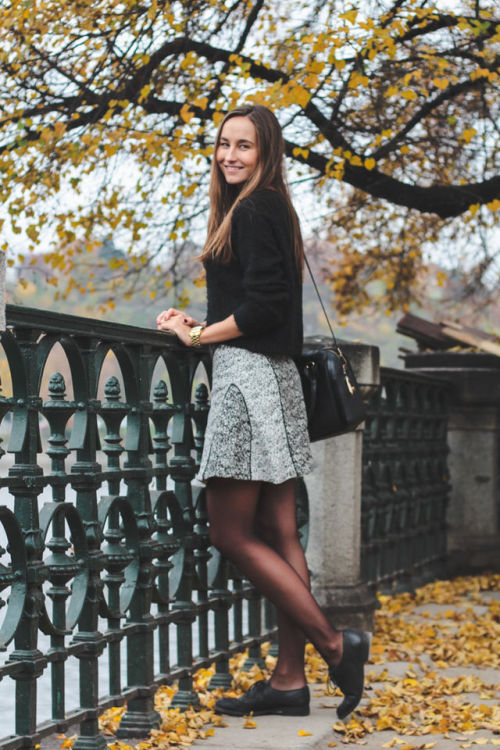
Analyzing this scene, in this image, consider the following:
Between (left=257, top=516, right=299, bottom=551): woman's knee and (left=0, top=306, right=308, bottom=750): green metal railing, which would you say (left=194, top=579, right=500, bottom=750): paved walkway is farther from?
(left=257, top=516, right=299, bottom=551): woman's knee

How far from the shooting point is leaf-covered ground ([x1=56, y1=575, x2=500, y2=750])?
3.79 meters

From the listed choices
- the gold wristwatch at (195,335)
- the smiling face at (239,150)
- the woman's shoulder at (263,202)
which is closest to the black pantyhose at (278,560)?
the gold wristwatch at (195,335)

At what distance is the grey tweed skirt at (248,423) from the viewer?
3.73 metres

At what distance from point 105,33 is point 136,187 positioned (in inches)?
66.4

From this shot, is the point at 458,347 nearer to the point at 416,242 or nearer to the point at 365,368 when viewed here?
the point at 416,242

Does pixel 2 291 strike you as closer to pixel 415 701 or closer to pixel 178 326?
pixel 178 326

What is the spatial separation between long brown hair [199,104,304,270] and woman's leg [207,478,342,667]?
0.79 meters

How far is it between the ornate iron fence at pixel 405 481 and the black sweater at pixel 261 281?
260 centimetres

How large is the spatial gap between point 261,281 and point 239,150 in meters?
0.51

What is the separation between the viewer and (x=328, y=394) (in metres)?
3.99

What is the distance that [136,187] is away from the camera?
890 cm

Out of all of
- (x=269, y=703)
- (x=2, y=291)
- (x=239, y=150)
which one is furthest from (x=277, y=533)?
(x=2, y=291)

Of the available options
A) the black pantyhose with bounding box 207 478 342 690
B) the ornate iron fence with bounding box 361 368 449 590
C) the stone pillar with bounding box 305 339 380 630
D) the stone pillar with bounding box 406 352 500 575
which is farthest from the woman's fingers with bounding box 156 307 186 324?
the stone pillar with bounding box 406 352 500 575

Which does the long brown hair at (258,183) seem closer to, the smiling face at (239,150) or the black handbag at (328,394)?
the smiling face at (239,150)
